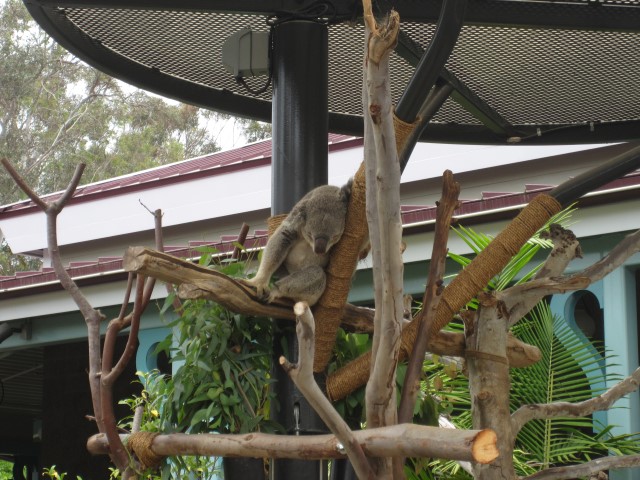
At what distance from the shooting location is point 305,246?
12.3 feet

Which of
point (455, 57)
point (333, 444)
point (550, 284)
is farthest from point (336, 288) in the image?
point (455, 57)

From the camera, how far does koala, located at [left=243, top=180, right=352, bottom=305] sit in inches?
135

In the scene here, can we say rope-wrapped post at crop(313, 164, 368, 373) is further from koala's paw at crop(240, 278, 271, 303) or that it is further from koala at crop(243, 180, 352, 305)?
koala's paw at crop(240, 278, 271, 303)

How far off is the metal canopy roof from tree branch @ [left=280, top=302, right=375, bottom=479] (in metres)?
1.75

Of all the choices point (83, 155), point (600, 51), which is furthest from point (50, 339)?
point (83, 155)

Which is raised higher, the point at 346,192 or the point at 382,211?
the point at 346,192

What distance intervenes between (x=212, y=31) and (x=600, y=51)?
173cm

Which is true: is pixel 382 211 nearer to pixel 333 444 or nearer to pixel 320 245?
pixel 333 444

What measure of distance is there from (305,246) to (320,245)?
0.21 meters

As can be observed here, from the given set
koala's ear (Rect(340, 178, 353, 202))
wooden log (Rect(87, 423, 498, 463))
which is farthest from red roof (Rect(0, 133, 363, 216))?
wooden log (Rect(87, 423, 498, 463))

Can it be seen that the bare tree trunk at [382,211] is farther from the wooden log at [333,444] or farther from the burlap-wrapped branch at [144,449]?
the burlap-wrapped branch at [144,449]

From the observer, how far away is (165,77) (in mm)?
4719

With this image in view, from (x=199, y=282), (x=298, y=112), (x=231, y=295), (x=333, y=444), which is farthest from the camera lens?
(x=298, y=112)

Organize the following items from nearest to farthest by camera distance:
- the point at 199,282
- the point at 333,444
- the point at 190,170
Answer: the point at 333,444 < the point at 199,282 < the point at 190,170
